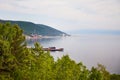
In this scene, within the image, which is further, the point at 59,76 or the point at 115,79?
the point at 115,79

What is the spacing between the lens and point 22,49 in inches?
1581

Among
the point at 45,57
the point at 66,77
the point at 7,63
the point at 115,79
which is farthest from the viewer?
the point at 115,79

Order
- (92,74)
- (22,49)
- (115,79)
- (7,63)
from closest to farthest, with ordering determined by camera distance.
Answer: (92,74)
(7,63)
(22,49)
(115,79)

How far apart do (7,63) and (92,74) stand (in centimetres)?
1297

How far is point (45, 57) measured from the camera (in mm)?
34750

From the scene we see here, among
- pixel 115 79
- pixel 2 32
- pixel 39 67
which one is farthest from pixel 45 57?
pixel 115 79

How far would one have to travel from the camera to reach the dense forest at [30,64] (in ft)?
106

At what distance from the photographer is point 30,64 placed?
37.3 meters

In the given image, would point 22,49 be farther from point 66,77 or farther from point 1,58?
point 66,77

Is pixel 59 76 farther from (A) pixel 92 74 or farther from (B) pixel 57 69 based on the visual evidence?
(A) pixel 92 74

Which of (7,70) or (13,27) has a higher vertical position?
(13,27)

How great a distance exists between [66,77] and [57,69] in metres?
1.64

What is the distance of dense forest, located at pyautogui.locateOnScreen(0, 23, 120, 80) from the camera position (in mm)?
32188

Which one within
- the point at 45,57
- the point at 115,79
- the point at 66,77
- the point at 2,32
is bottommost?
the point at 115,79
